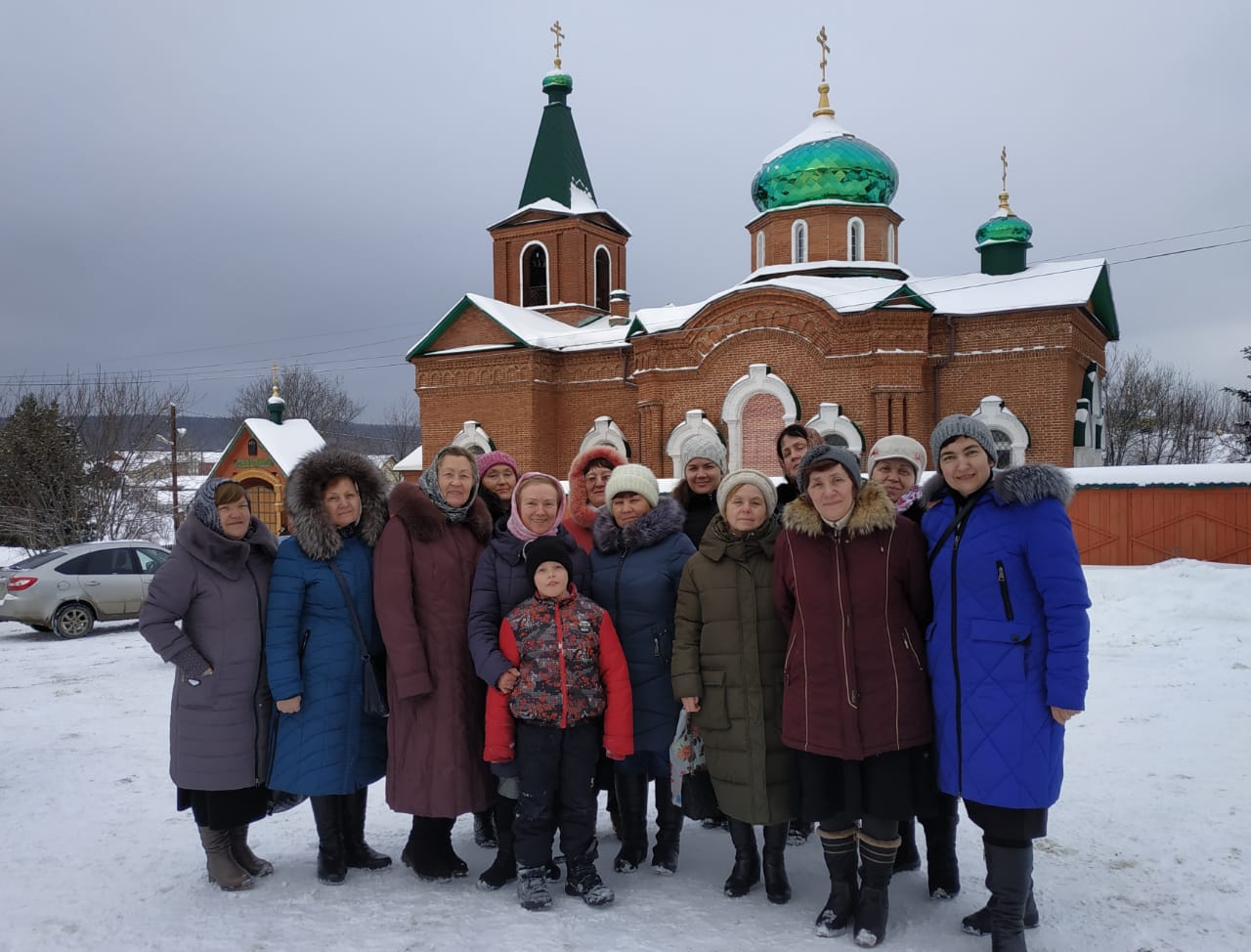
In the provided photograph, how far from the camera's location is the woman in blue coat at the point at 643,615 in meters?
3.49

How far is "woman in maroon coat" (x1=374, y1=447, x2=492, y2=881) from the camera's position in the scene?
3.43m

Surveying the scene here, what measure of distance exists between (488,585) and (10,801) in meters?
3.11

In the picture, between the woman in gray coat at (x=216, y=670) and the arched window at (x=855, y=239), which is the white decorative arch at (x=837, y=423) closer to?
the arched window at (x=855, y=239)

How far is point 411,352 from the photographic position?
73.5ft

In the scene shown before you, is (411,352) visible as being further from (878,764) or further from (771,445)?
(878,764)

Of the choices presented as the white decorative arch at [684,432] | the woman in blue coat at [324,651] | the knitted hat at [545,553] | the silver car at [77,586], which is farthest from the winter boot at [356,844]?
the white decorative arch at [684,432]

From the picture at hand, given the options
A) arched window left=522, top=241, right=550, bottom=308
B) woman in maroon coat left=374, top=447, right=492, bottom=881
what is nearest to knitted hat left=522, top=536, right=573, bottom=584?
woman in maroon coat left=374, top=447, right=492, bottom=881

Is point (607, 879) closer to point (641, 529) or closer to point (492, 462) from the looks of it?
point (641, 529)

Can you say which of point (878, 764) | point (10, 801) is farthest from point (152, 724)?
point (878, 764)

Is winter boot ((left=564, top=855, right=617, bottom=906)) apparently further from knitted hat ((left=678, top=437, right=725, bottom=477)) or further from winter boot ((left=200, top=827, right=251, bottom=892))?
knitted hat ((left=678, top=437, right=725, bottom=477))

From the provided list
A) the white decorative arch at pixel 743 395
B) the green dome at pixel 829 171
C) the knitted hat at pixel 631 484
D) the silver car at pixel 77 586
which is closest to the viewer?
the knitted hat at pixel 631 484

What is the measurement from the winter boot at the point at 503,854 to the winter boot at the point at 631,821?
443mm

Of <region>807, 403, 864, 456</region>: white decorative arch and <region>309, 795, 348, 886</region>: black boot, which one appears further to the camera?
<region>807, 403, 864, 456</region>: white decorative arch

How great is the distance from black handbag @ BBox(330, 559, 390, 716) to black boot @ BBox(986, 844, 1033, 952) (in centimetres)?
231
